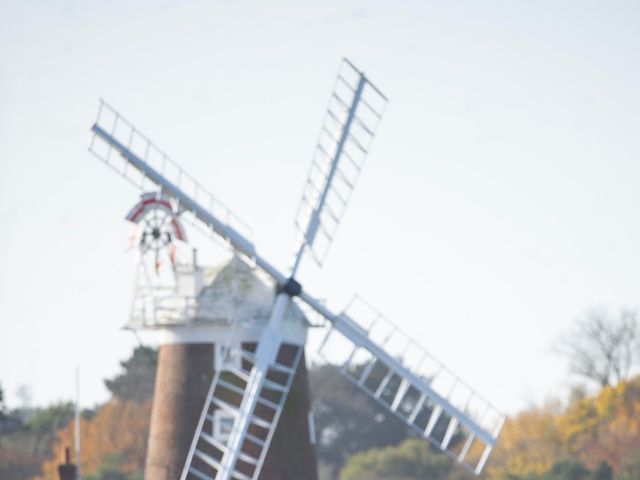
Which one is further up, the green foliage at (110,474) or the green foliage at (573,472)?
the green foliage at (573,472)

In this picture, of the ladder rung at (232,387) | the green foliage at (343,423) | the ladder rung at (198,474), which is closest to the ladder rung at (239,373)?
the ladder rung at (232,387)

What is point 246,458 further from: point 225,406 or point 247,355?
point 247,355

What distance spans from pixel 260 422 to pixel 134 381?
43.9 meters

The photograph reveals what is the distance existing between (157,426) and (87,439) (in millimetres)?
35028

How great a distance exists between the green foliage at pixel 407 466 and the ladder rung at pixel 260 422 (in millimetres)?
37960

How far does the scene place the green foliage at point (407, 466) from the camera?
72.4 metres

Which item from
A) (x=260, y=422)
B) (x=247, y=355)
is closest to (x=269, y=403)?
(x=260, y=422)

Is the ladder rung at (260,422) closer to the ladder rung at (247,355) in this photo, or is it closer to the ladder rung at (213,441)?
the ladder rung at (213,441)

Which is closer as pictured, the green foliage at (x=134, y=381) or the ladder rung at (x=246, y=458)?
the ladder rung at (x=246, y=458)

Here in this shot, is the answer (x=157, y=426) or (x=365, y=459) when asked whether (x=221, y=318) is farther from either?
(x=365, y=459)

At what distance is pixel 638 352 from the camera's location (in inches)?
3039

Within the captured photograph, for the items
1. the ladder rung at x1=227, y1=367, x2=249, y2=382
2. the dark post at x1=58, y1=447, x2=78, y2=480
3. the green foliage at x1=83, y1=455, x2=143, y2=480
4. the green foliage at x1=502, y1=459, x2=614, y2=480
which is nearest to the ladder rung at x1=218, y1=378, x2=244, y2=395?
the ladder rung at x1=227, y1=367, x2=249, y2=382

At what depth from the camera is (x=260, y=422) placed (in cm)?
3450

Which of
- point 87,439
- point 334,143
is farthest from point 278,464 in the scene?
point 87,439
